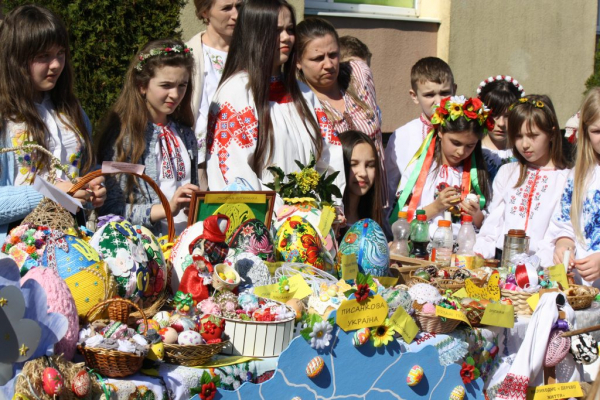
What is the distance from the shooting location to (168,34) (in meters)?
5.09

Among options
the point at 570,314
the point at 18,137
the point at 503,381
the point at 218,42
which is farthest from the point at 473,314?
the point at 218,42

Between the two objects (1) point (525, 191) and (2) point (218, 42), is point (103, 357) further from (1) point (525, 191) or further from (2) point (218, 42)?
(1) point (525, 191)

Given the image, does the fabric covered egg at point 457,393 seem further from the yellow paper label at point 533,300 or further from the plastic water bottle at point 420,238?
the plastic water bottle at point 420,238

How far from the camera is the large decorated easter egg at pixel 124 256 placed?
2.25m

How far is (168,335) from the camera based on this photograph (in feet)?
6.80

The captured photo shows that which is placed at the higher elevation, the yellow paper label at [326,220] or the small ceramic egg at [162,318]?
the yellow paper label at [326,220]

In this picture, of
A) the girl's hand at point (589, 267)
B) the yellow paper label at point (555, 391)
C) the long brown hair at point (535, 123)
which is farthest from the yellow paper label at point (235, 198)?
the long brown hair at point (535, 123)

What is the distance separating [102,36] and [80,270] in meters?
3.09

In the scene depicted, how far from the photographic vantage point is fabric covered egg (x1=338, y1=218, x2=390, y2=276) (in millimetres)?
2986

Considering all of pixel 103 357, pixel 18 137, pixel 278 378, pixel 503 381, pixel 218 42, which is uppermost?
pixel 218 42

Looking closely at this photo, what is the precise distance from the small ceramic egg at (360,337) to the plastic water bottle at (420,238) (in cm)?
144

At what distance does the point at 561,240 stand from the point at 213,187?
1.86 metres

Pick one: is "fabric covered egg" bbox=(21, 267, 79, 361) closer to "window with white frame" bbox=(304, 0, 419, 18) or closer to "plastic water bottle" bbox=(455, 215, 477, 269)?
"plastic water bottle" bbox=(455, 215, 477, 269)

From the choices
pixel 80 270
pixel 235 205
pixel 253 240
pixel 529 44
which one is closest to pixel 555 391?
pixel 253 240
